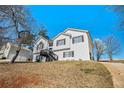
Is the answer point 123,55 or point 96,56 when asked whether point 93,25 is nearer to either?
point 123,55

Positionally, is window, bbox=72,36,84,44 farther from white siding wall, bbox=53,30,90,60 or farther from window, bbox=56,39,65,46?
window, bbox=56,39,65,46

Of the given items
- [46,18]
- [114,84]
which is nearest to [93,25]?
[46,18]

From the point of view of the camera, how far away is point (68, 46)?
12.0 metres

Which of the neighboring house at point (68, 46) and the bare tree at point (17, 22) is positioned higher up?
the bare tree at point (17, 22)

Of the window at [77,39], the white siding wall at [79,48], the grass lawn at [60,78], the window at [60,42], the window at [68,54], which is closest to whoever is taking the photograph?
the grass lawn at [60,78]

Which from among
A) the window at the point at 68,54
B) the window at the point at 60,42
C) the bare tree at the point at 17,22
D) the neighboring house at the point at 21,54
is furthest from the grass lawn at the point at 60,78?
the neighboring house at the point at 21,54

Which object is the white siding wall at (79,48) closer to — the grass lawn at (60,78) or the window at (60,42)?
the window at (60,42)

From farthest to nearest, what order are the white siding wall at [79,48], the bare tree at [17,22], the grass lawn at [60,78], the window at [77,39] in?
the window at [77,39]
the white siding wall at [79,48]
the bare tree at [17,22]
the grass lawn at [60,78]

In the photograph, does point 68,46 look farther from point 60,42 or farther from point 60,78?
point 60,78

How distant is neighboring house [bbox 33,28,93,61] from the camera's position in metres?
11.2

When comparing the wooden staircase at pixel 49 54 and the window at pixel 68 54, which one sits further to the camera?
the wooden staircase at pixel 49 54

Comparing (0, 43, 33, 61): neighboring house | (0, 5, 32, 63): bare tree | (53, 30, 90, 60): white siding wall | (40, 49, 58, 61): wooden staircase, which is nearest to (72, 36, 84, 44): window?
(53, 30, 90, 60): white siding wall

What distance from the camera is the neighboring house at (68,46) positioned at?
11188 mm

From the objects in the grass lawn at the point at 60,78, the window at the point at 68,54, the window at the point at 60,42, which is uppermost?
the window at the point at 60,42
